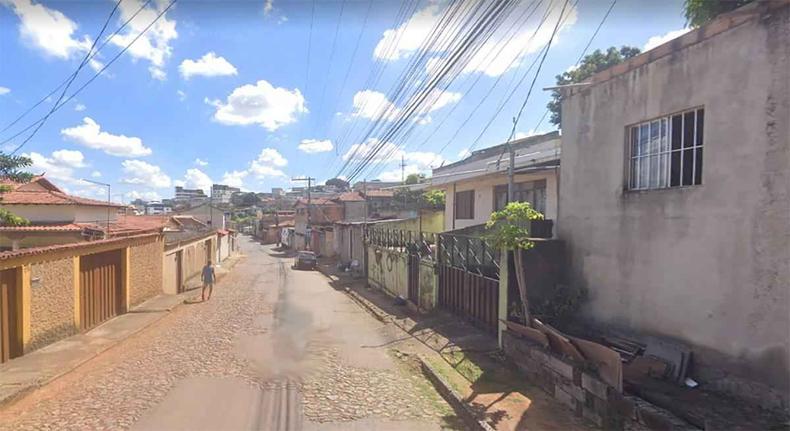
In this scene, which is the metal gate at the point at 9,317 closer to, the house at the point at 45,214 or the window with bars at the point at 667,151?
the house at the point at 45,214

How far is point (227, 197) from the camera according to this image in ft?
423

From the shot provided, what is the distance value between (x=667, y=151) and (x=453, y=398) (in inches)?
193

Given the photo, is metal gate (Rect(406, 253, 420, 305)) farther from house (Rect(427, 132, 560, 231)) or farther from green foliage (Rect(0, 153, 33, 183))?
green foliage (Rect(0, 153, 33, 183))

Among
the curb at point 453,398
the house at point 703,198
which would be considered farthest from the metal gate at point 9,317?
the house at point 703,198

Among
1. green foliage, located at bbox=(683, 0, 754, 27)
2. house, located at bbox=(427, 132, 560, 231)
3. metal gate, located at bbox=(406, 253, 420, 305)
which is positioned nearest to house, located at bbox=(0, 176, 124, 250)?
metal gate, located at bbox=(406, 253, 420, 305)

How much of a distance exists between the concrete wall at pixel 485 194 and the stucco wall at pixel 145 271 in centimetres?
1199

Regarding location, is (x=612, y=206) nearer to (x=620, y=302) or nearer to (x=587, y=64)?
(x=620, y=302)

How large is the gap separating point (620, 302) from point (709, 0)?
6.44 m

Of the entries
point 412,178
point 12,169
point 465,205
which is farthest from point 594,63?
point 412,178

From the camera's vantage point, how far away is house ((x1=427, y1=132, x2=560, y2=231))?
492 inches

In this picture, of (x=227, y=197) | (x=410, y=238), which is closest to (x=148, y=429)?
(x=410, y=238)

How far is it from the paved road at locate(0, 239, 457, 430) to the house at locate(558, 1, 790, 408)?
11.5ft

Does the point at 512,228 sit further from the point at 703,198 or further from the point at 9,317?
the point at 9,317

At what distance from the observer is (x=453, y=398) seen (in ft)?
22.7
